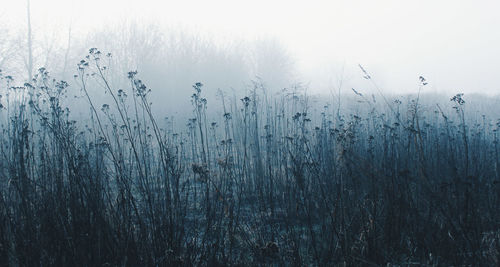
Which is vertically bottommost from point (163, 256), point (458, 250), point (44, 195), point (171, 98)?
point (458, 250)

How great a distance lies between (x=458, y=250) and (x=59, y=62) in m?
27.6

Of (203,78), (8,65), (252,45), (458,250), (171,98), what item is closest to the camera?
(458,250)

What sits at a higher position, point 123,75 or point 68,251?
point 123,75

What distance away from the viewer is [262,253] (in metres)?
1.97

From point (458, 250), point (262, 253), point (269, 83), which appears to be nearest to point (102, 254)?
point (262, 253)

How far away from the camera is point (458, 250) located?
2148 mm

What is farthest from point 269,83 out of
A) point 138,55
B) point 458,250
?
point 458,250

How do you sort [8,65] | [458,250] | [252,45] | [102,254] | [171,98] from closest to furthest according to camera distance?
[102,254], [458,250], [8,65], [171,98], [252,45]

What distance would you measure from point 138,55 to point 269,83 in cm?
1353

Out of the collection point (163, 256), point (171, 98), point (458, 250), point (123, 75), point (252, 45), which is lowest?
point (458, 250)

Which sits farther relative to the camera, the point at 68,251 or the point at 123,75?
the point at 123,75

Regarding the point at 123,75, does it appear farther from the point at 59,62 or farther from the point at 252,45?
the point at 252,45

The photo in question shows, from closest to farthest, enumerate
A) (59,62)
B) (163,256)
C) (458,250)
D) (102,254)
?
(163,256) < (102,254) < (458,250) < (59,62)

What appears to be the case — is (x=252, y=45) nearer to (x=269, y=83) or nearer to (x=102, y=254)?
(x=269, y=83)
